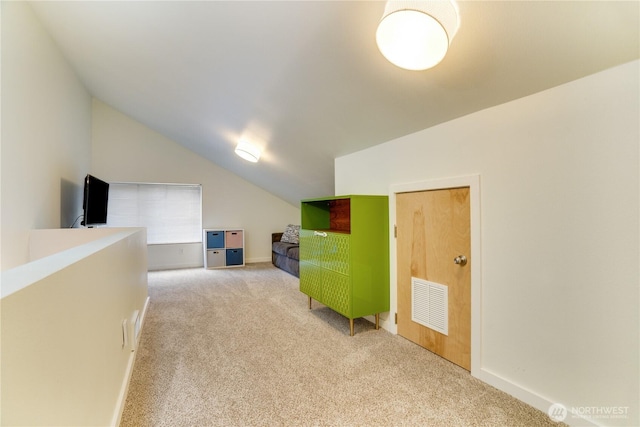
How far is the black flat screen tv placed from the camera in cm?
340

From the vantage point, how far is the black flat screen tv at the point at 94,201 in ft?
11.1

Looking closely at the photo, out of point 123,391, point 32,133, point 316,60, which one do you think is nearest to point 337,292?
point 123,391

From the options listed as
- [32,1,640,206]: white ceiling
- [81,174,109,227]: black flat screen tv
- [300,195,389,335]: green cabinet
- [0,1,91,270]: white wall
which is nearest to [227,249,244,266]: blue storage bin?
[81,174,109,227]: black flat screen tv

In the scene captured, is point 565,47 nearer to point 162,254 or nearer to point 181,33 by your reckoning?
point 181,33

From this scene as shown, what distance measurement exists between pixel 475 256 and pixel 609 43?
1.32 metres

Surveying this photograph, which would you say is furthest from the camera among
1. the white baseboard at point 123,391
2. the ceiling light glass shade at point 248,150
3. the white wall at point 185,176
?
the white wall at point 185,176

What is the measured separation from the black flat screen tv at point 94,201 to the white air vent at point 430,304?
148 inches

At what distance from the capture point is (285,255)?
5.61 m

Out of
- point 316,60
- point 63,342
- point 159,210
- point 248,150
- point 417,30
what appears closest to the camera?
point 63,342

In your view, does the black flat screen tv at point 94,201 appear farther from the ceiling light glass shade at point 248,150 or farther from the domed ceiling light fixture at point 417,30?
the domed ceiling light fixture at point 417,30

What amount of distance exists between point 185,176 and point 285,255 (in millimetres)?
2741

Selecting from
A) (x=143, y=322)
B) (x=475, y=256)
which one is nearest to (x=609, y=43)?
(x=475, y=256)

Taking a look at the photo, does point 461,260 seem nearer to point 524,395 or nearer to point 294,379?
point 524,395

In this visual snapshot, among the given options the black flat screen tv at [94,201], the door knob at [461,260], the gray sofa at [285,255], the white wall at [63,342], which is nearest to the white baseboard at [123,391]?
the white wall at [63,342]
